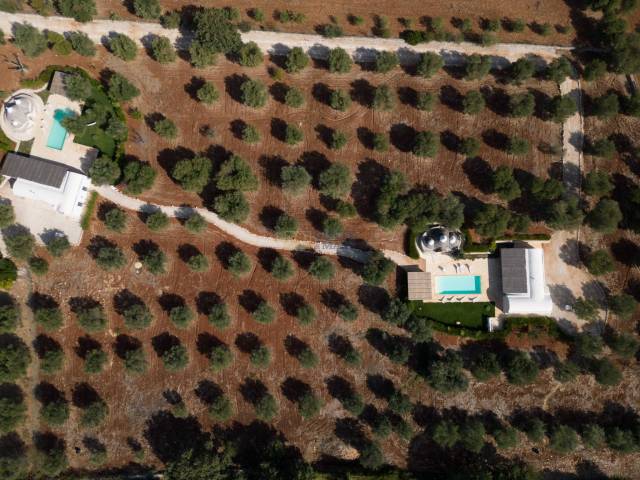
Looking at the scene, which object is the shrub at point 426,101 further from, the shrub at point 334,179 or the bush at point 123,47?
the bush at point 123,47

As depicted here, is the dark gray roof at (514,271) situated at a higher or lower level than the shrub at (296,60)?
lower

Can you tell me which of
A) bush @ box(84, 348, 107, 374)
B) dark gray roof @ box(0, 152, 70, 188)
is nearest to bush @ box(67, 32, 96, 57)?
dark gray roof @ box(0, 152, 70, 188)

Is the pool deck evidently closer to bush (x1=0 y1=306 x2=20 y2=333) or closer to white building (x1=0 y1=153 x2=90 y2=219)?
white building (x1=0 y1=153 x2=90 y2=219)

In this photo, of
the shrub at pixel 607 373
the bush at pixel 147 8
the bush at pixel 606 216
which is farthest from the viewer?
the bush at pixel 147 8

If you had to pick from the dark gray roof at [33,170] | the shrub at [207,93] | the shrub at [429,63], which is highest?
the shrub at [429,63]

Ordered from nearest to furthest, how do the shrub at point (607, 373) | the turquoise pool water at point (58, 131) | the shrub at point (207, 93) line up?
1. the shrub at point (607, 373)
2. the shrub at point (207, 93)
3. the turquoise pool water at point (58, 131)

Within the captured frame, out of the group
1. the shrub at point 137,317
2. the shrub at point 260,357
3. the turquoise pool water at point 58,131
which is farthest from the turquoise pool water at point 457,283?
the turquoise pool water at point 58,131
